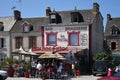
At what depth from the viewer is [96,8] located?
41062mm

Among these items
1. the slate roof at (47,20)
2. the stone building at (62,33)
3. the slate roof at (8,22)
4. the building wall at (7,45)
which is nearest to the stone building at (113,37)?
the stone building at (62,33)

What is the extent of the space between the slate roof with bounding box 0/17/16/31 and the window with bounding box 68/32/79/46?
30.0 feet

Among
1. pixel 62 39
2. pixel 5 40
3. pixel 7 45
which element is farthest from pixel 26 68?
pixel 5 40

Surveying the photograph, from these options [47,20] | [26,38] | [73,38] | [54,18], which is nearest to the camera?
[73,38]

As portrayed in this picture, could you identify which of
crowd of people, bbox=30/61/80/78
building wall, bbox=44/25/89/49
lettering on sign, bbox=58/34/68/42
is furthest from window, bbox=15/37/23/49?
crowd of people, bbox=30/61/80/78

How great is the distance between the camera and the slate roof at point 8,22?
44062 mm

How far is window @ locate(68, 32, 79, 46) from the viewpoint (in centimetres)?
3888

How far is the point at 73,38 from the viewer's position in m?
39.1

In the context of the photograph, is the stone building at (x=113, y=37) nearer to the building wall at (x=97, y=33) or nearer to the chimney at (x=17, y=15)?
the building wall at (x=97, y=33)

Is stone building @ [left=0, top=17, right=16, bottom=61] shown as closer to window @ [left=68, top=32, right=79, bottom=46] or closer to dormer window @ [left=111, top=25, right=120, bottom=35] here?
window @ [left=68, top=32, right=79, bottom=46]

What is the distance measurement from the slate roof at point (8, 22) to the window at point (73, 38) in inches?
360

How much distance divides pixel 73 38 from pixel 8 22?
1114cm

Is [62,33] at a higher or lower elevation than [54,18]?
lower

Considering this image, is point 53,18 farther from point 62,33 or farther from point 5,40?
point 5,40
